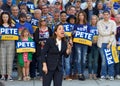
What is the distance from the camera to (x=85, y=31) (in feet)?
34.4

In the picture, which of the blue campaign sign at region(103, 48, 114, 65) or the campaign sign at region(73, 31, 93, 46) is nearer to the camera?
the campaign sign at region(73, 31, 93, 46)

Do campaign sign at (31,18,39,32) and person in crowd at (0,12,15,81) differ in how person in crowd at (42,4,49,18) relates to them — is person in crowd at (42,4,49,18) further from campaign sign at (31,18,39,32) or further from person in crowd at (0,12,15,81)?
person in crowd at (0,12,15,81)

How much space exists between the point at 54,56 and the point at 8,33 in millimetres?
2795

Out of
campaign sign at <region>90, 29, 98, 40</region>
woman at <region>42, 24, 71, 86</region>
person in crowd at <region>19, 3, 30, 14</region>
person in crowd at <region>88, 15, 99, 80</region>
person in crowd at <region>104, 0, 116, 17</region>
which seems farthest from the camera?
person in crowd at <region>104, 0, 116, 17</region>

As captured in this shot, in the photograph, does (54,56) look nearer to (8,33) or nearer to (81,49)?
(8,33)

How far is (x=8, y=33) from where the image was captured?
10.2 meters

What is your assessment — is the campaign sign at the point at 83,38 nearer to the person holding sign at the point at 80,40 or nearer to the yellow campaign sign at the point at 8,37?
the person holding sign at the point at 80,40

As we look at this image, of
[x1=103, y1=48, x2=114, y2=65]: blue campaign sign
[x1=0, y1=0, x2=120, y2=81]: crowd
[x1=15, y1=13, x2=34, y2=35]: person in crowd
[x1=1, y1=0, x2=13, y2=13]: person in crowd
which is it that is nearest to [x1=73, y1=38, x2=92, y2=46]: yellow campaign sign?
[x1=0, y1=0, x2=120, y2=81]: crowd

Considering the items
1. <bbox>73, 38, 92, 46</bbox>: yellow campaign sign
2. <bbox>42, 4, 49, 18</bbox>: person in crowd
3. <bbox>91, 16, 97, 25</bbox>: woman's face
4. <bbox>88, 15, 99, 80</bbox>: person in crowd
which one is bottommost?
<bbox>88, 15, 99, 80</bbox>: person in crowd

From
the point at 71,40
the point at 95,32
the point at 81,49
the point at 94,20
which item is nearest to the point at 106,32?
the point at 95,32

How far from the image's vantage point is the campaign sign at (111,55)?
419 inches

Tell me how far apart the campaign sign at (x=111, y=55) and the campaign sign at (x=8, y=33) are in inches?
99.9

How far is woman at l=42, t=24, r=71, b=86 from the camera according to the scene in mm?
7750

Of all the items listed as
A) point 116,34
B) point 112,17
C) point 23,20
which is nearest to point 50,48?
point 23,20
